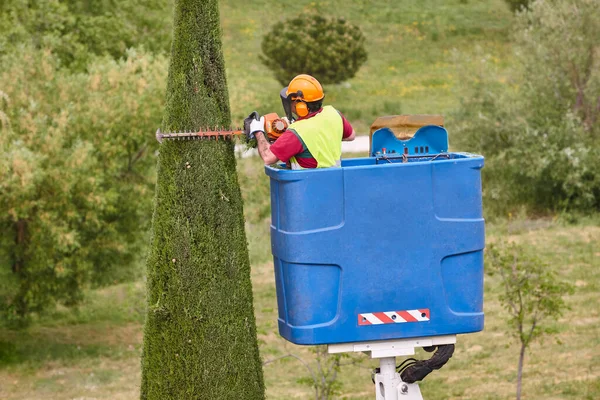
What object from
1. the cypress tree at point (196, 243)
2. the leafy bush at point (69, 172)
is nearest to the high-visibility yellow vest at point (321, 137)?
the cypress tree at point (196, 243)

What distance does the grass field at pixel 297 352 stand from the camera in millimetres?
12344

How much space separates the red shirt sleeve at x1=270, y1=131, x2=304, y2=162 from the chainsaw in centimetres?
14

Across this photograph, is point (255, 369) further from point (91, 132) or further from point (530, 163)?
point (530, 163)

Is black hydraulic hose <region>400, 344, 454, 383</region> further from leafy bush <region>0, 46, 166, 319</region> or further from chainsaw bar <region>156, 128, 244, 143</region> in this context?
leafy bush <region>0, 46, 166, 319</region>

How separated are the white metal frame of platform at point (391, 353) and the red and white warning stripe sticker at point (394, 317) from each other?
0.14m

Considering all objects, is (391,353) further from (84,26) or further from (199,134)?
(84,26)

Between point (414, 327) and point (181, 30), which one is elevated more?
point (181, 30)

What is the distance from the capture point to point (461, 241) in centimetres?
599

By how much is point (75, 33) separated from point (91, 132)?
8635 mm

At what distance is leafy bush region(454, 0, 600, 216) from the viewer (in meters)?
22.7

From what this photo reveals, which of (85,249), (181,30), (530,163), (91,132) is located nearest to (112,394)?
(85,249)

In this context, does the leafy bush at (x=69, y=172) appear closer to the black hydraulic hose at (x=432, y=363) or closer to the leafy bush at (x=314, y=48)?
the black hydraulic hose at (x=432, y=363)

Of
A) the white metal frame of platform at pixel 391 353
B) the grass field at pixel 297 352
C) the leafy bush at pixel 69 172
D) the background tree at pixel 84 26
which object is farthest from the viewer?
the background tree at pixel 84 26

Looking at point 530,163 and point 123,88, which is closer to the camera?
point 123,88
